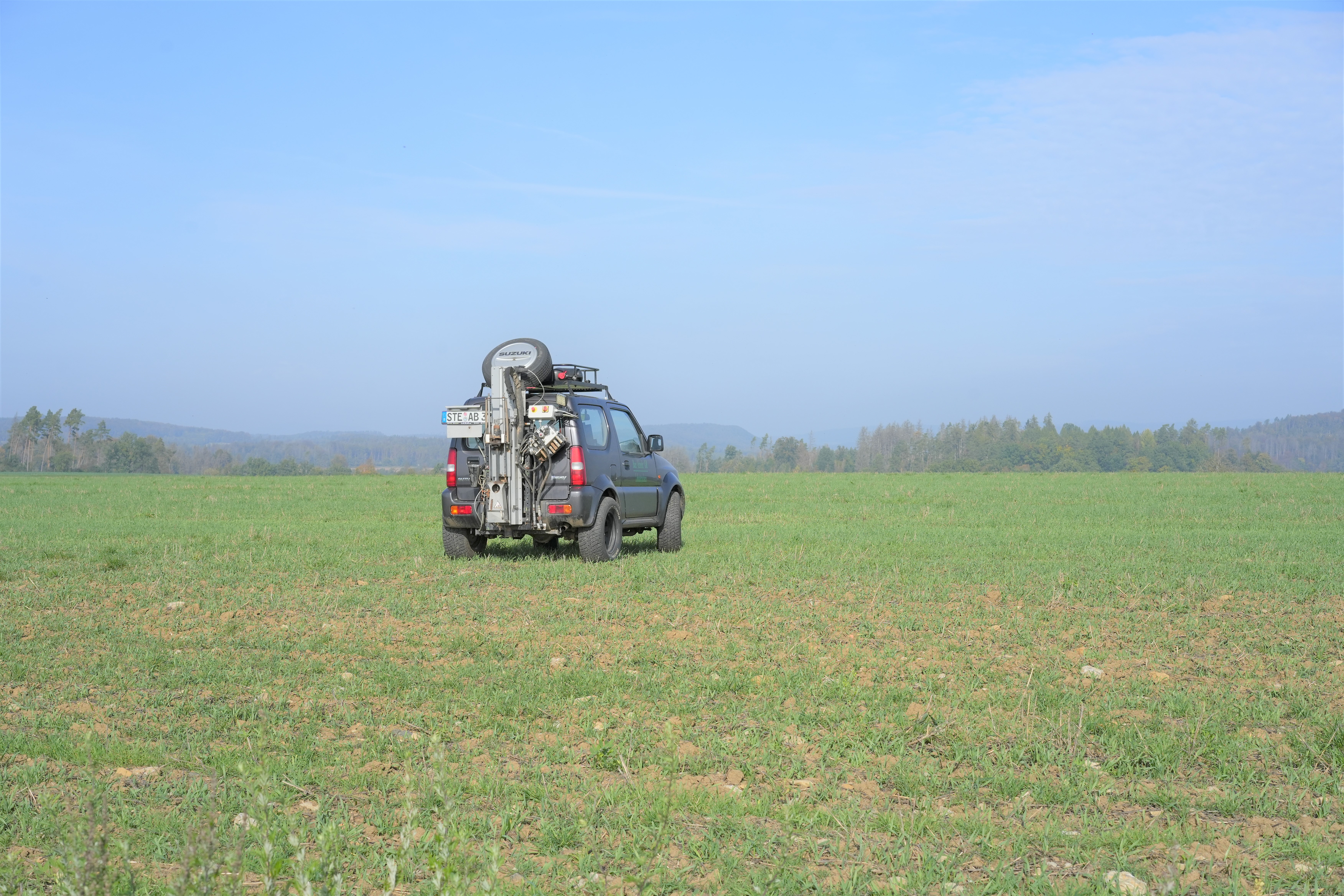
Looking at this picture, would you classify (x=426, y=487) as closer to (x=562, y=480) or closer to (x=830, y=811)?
(x=562, y=480)

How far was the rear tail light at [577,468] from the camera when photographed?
12570 millimetres

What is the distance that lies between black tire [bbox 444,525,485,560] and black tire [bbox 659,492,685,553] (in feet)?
9.01

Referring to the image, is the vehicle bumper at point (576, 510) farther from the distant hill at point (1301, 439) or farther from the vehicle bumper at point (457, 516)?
the distant hill at point (1301, 439)

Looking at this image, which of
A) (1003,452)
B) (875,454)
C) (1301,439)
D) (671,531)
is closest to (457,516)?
(671,531)

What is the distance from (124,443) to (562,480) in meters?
102

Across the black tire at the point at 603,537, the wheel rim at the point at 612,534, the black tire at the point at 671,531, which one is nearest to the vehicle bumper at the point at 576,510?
the black tire at the point at 603,537

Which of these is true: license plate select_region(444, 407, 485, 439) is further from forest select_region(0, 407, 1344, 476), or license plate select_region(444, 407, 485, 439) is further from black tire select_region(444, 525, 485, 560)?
forest select_region(0, 407, 1344, 476)

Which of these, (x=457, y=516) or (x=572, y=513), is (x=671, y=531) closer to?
(x=572, y=513)

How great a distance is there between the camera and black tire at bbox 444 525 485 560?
534 inches

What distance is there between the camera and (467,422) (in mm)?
12547

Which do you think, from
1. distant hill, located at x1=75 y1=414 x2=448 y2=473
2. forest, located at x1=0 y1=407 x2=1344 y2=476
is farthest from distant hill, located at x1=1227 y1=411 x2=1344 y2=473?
distant hill, located at x1=75 y1=414 x2=448 y2=473

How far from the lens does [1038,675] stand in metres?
7.03

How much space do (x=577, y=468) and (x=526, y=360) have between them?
154 cm

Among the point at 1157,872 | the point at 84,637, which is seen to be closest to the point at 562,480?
the point at 84,637
